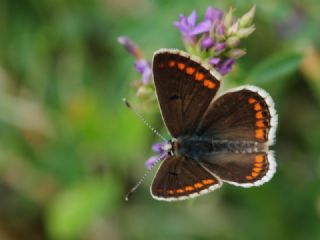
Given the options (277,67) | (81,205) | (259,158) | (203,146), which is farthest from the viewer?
(81,205)

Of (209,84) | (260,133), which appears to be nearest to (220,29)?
(209,84)

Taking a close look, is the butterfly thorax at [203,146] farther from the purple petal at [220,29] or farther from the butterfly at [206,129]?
the purple petal at [220,29]

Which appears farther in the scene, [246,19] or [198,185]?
[246,19]

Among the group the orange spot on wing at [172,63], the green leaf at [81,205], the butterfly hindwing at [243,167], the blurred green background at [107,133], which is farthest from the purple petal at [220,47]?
the green leaf at [81,205]

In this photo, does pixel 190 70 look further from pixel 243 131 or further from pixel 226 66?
pixel 243 131

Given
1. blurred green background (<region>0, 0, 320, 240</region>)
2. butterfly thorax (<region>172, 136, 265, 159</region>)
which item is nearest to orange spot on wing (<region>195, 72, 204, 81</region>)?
butterfly thorax (<region>172, 136, 265, 159</region>)

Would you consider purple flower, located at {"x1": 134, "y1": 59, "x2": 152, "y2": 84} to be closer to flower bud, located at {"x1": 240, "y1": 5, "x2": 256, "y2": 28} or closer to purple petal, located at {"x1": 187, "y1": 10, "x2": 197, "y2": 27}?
purple petal, located at {"x1": 187, "y1": 10, "x2": 197, "y2": 27}

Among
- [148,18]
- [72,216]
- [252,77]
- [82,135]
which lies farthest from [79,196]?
[252,77]
